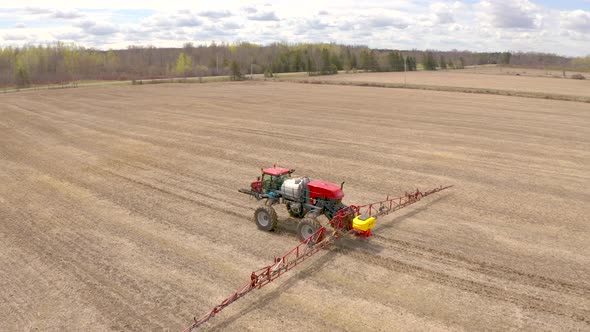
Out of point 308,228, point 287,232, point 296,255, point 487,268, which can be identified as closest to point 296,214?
point 287,232

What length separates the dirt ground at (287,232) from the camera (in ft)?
34.8

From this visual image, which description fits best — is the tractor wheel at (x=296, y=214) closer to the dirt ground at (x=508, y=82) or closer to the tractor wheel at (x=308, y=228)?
the tractor wheel at (x=308, y=228)

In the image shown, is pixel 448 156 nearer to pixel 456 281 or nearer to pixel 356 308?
pixel 456 281

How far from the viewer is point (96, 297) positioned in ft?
36.7

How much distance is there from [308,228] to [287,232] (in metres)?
1.49

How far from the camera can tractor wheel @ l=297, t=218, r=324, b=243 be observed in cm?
1366

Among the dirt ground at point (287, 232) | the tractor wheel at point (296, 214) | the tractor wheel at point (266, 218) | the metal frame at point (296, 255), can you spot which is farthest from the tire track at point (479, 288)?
the tractor wheel at point (266, 218)

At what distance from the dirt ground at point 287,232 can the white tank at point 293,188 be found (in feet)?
4.46

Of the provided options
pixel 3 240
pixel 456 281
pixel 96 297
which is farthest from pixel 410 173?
pixel 3 240

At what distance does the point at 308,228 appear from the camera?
1393cm

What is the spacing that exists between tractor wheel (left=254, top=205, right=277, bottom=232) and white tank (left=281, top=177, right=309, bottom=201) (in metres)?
0.78

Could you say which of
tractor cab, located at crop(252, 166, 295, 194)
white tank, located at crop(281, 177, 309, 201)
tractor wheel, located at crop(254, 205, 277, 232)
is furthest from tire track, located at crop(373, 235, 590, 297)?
tractor cab, located at crop(252, 166, 295, 194)

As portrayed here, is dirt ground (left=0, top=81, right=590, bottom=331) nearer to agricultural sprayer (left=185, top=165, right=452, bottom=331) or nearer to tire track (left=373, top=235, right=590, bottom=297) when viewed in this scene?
tire track (left=373, top=235, right=590, bottom=297)

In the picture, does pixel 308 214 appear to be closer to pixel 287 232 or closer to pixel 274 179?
pixel 287 232
